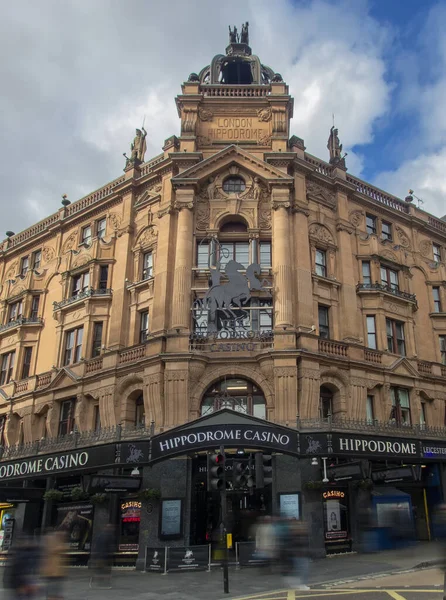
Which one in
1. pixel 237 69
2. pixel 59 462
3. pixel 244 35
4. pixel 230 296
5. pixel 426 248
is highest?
pixel 244 35

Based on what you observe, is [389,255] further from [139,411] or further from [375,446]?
[139,411]

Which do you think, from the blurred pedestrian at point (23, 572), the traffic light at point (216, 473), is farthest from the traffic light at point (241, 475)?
the blurred pedestrian at point (23, 572)

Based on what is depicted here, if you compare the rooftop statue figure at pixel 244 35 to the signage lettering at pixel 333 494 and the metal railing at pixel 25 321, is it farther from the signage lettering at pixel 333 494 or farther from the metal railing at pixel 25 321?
the signage lettering at pixel 333 494

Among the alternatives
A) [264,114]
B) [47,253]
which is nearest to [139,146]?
[264,114]

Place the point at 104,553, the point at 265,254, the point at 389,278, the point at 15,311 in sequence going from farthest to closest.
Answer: the point at 15,311 → the point at 389,278 → the point at 265,254 → the point at 104,553

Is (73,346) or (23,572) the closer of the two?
(23,572)

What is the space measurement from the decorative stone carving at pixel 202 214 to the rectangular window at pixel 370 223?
10.5 meters

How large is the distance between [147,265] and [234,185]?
21.6 ft

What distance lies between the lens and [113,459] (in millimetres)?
23344

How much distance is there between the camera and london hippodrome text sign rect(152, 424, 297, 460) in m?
20.9

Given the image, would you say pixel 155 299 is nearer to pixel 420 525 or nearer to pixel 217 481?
pixel 217 481

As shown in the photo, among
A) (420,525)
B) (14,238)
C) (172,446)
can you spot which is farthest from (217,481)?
(14,238)

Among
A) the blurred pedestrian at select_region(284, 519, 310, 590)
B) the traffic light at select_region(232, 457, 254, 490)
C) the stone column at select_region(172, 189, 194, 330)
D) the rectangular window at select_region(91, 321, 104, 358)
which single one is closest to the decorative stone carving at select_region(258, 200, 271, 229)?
the stone column at select_region(172, 189, 194, 330)

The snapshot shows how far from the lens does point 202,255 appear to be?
28969mm
